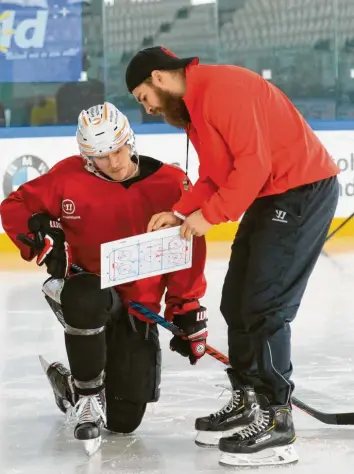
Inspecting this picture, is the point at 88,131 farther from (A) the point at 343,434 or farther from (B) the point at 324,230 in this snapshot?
(A) the point at 343,434

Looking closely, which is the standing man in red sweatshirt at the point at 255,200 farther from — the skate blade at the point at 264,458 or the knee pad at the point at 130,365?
the knee pad at the point at 130,365

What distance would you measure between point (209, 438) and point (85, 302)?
0.45m

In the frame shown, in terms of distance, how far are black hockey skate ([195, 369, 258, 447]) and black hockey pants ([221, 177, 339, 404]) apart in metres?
0.17

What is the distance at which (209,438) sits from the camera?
8.77 ft

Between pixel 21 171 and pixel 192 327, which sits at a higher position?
pixel 192 327

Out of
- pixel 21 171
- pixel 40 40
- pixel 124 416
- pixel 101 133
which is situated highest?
pixel 101 133

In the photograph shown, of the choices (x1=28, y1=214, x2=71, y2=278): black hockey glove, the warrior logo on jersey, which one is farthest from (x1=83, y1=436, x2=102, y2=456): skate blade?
the warrior logo on jersey

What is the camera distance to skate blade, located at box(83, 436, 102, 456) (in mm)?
2576

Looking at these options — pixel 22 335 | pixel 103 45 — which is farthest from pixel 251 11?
pixel 22 335

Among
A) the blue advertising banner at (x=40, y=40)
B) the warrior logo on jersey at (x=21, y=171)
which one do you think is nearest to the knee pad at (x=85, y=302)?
the warrior logo on jersey at (x=21, y=171)

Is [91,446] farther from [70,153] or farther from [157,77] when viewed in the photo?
[70,153]

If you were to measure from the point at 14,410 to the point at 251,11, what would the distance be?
5.06 metres

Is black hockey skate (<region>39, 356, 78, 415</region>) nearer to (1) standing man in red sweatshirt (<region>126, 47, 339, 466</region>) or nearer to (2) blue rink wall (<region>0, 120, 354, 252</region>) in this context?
(1) standing man in red sweatshirt (<region>126, 47, 339, 466</region>)

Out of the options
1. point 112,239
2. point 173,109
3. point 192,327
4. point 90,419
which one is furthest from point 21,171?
point 173,109
